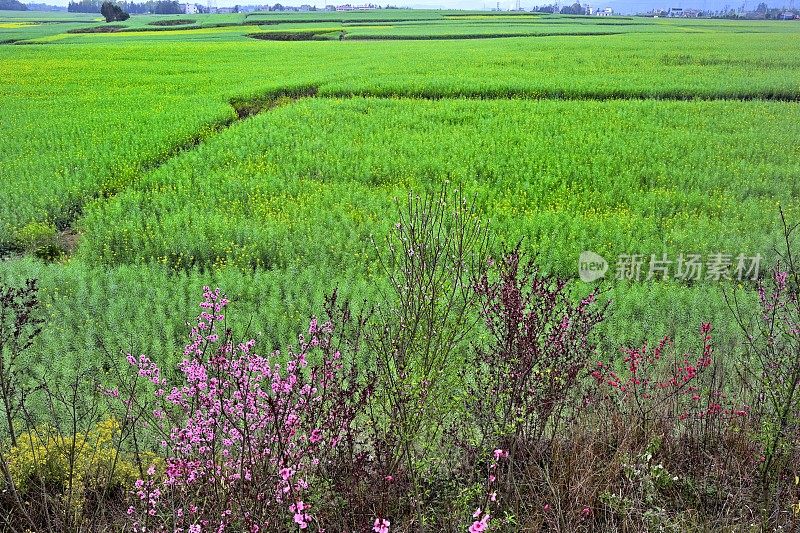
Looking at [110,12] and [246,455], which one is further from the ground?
[110,12]

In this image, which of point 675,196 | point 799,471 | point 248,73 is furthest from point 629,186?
point 248,73

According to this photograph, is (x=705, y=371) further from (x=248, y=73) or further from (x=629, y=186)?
(x=248, y=73)

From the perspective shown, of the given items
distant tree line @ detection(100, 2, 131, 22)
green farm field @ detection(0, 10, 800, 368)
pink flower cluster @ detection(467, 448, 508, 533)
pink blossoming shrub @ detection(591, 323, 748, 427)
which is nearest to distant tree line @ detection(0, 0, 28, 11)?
distant tree line @ detection(100, 2, 131, 22)

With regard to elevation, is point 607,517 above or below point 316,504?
below

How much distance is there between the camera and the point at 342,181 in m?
10.5

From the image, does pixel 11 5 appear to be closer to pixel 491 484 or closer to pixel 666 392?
pixel 666 392

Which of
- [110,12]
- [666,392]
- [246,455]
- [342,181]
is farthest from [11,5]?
[666,392]

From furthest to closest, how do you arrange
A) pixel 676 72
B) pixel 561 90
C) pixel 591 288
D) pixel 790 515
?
pixel 676 72 → pixel 561 90 → pixel 591 288 → pixel 790 515

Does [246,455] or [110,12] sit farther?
[110,12]

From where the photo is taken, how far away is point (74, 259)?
294 inches

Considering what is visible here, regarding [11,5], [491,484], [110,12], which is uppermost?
[11,5]

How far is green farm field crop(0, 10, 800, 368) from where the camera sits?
619 cm

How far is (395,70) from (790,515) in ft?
77.4

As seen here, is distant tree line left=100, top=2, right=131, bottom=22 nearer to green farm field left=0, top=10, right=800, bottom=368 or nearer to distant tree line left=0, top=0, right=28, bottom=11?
distant tree line left=0, top=0, right=28, bottom=11
